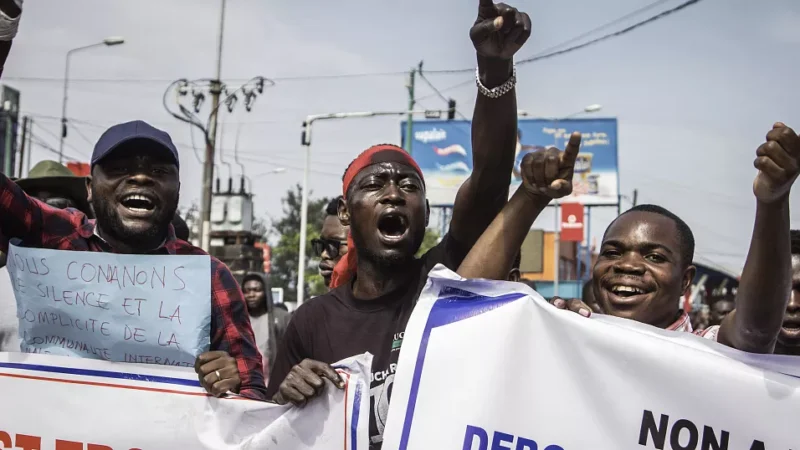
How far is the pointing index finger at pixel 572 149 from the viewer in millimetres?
1869

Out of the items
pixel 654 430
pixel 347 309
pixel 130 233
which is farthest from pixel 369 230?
pixel 654 430

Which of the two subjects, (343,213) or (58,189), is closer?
(343,213)

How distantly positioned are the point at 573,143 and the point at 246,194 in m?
22.8

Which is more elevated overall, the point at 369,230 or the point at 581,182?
the point at 581,182

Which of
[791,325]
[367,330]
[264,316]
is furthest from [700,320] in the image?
[367,330]

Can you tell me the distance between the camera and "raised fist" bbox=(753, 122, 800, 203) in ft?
5.79

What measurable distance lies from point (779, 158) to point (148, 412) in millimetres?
1883

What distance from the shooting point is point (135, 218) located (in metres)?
2.57

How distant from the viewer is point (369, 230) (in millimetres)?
2516

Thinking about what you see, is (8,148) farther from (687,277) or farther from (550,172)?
(550,172)

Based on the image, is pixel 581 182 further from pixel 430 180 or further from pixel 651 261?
pixel 651 261

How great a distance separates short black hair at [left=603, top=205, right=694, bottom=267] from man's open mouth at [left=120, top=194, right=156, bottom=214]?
4.92ft

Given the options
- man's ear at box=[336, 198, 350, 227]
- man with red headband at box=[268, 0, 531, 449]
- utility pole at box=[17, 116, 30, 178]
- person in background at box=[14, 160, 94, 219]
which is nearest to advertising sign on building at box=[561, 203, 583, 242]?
utility pole at box=[17, 116, 30, 178]

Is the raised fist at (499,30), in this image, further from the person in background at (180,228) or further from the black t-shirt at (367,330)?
the person in background at (180,228)
